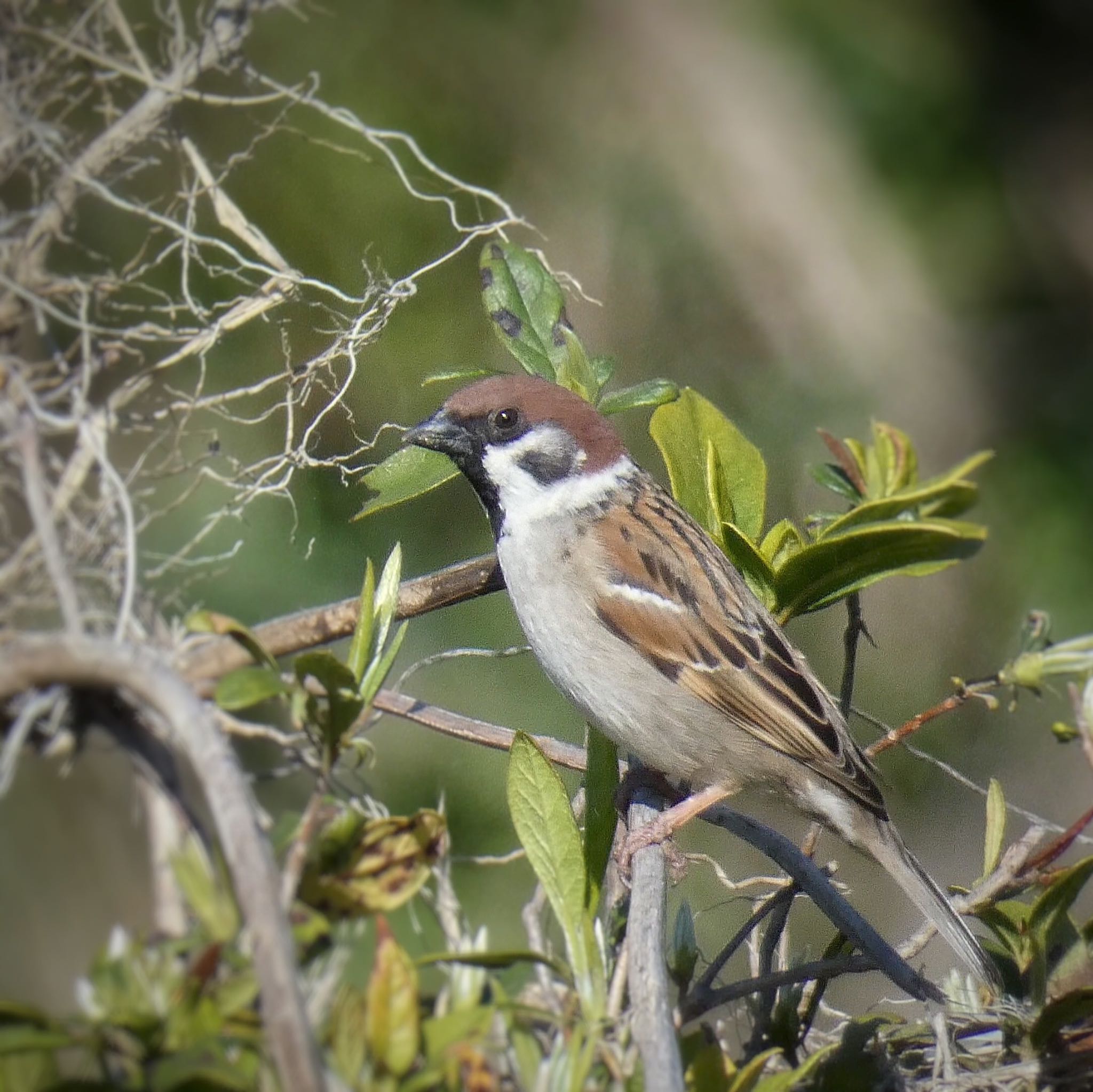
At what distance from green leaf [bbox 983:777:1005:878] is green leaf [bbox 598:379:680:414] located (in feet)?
1.49

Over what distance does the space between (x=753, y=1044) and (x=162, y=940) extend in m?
0.44

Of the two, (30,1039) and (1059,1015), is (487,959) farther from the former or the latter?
(1059,1015)

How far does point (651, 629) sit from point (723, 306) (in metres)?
1.19

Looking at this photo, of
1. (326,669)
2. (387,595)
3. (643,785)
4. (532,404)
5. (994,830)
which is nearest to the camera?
(326,669)

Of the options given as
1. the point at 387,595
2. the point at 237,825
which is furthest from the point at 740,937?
the point at 237,825

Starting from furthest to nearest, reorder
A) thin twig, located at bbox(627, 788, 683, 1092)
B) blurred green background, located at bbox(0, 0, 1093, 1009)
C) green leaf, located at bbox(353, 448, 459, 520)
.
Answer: blurred green background, located at bbox(0, 0, 1093, 1009)
green leaf, located at bbox(353, 448, 459, 520)
thin twig, located at bbox(627, 788, 683, 1092)

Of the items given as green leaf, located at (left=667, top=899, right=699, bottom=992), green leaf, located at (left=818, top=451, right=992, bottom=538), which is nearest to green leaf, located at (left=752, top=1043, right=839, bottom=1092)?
green leaf, located at (left=667, top=899, right=699, bottom=992)

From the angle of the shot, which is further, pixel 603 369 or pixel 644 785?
pixel 644 785

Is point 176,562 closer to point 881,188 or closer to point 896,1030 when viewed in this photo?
point 896,1030

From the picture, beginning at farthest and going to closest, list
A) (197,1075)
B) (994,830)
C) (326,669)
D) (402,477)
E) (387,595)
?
(402,477), (994,830), (387,595), (326,669), (197,1075)

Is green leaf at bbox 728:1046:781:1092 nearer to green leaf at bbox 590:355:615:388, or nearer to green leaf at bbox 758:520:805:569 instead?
green leaf at bbox 758:520:805:569

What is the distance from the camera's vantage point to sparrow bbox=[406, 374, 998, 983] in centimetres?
142

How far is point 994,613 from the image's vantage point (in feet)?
8.09

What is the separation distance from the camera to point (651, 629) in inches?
59.5
